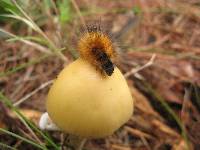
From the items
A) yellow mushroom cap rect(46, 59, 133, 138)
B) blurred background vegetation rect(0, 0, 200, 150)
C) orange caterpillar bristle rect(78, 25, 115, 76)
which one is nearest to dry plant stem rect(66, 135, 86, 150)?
blurred background vegetation rect(0, 0, 200, 150)

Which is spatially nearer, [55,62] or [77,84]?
[77,84]

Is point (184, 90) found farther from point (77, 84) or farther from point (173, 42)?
point (77, 84)

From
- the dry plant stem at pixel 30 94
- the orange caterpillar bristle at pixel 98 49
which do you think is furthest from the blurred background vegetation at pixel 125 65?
the orange caterpillar bristle at pixel 98 49

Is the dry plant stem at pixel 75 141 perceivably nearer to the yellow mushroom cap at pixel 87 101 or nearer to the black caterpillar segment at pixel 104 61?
the yellow mushroom cap at pixel 87 101

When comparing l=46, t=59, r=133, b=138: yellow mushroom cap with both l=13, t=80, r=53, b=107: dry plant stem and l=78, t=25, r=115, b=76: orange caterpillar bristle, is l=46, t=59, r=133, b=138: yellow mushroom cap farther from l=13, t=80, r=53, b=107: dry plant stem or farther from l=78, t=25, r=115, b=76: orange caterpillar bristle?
l=13, t=80, r=53, b=107: dry plant stem

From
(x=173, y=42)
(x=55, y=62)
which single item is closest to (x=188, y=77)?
(x=173, y=42)

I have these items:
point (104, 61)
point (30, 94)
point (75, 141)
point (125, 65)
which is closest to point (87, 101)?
point (104, 61)
